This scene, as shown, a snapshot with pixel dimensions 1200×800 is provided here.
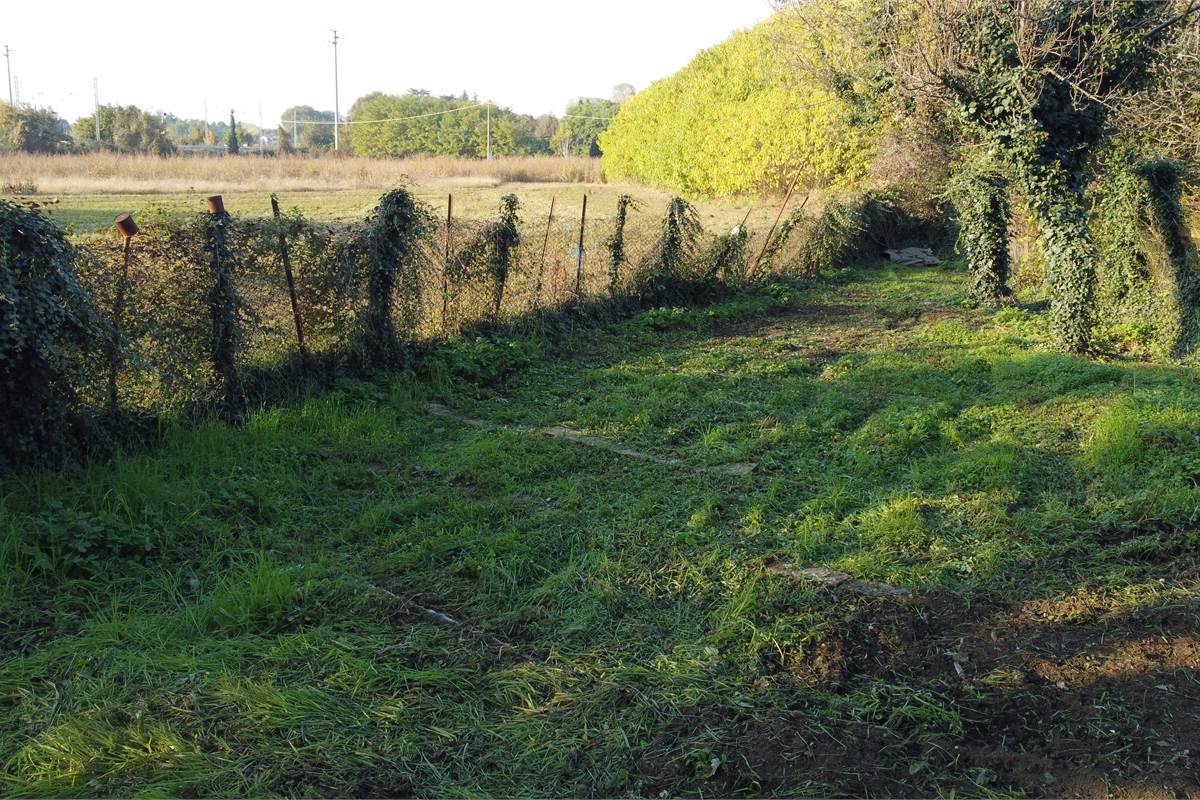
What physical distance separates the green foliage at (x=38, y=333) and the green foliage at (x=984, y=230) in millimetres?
12171

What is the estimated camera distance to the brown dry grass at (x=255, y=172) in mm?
36000

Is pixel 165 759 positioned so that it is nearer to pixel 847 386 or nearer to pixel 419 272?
pixel 419 272

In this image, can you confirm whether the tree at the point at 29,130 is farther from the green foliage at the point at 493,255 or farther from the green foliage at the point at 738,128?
the green foliage at the point at 493,255

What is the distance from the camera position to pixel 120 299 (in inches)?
254

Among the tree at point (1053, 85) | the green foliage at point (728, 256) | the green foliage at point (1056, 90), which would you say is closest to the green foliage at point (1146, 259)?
the tree at point (1053, 85)

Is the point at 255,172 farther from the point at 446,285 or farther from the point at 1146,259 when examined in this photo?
the point at 1146,259

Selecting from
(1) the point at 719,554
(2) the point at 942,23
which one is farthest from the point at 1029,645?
(2) the point at 942,23

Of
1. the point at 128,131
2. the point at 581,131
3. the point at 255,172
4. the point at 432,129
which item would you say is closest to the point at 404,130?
the point at 432,129

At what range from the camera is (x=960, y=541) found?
17.6 ft

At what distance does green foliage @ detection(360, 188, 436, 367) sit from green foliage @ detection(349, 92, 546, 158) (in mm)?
73638

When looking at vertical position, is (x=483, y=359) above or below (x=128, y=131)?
below

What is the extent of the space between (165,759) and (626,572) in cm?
250

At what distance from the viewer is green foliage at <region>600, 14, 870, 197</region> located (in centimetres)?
2362

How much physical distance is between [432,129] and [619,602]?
88302mm
